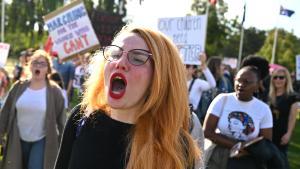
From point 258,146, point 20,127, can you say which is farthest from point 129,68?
point 20,127

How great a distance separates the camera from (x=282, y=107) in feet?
19.0

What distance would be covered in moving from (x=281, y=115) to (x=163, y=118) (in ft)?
12.9

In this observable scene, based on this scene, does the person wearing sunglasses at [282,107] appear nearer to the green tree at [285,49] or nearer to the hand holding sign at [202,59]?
the hand holding sign at [202,59]

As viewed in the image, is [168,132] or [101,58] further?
[101,58]

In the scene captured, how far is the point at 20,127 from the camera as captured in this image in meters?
5.31

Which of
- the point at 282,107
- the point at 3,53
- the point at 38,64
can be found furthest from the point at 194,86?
the point at 3,53

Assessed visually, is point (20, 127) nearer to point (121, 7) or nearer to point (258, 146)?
point (258, 146)

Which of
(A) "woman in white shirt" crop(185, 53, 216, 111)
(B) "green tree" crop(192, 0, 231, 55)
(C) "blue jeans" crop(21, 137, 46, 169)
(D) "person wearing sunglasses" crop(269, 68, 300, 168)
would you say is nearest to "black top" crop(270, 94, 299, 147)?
(D) "person wearing sunglasses" crop(269, 68, 300, 168)

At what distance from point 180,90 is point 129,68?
24 centimetres

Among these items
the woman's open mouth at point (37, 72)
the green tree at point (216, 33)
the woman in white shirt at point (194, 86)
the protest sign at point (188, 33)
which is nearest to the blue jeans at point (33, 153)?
the woman's open mouth at point (37, 72)

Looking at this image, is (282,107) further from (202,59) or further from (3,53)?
(3,53)

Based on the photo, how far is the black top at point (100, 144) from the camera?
2068 millimetres

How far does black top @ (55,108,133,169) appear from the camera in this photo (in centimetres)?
207

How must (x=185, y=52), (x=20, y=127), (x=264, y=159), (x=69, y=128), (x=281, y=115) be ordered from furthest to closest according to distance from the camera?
(x=185, y=52)
(x=281, y=115)
(x=20, y=127)
(x=264, y=159)
(x=69, y=128)
